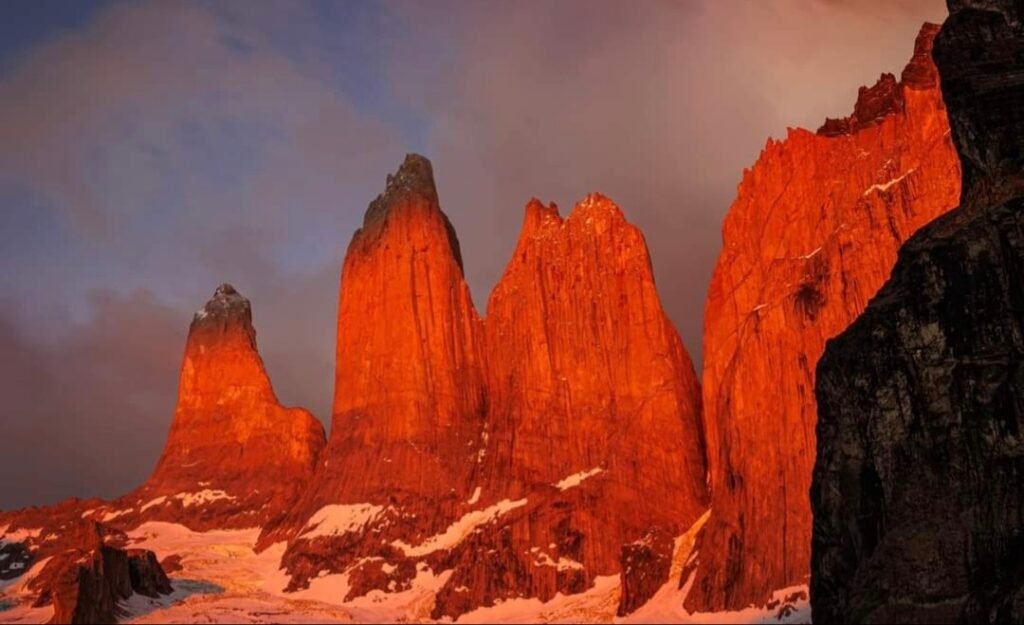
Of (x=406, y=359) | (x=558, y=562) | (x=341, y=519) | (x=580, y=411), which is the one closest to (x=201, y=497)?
(x=341, y=519)

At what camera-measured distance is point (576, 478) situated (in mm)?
116000

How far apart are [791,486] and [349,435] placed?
59.8m

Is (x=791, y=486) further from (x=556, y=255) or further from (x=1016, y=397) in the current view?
(x=1016, y=397)

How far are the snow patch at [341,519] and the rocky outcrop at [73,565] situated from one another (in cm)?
1650

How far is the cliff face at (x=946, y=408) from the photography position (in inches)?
1195

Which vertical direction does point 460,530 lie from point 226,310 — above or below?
below

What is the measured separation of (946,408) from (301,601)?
91.6 meters

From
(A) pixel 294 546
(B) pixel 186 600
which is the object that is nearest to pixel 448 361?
(A) pixel 294 546

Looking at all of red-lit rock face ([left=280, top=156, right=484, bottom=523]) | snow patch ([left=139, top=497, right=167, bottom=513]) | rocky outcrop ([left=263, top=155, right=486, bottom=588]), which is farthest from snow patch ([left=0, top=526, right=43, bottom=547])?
red-lit rock face ([left=280, top=156, right=484, bottom=523])

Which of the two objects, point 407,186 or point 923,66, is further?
point 407,186

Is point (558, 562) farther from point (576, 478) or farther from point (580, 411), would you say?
point (580, 411)

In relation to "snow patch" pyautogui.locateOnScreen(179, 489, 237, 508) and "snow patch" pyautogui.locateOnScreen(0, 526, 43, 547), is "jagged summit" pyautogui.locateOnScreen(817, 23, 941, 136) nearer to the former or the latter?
"snow patch" pyautogui.locateOnScreen(179, 489, 237, 508)

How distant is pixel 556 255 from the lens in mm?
130000

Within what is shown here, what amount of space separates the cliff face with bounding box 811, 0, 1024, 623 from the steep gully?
54504 millimetres
